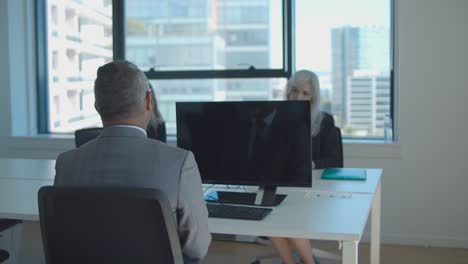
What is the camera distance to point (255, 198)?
2.33 m

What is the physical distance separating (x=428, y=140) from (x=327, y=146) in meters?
0.98

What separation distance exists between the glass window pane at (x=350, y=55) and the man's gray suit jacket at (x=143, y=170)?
108 inches

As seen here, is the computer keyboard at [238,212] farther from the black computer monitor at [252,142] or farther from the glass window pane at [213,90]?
the glass window pane at [213,90]

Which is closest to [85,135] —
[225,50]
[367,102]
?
[225,50]

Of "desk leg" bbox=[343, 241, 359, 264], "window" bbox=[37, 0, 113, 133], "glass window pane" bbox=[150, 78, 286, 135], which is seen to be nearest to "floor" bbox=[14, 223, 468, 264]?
"glass window pane" bbox=[150, 78, 286, 135]

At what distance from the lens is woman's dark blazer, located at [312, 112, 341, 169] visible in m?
3.15

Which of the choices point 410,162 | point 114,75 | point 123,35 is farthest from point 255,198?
point 123,35

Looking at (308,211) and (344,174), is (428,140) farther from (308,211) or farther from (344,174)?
(308,211)

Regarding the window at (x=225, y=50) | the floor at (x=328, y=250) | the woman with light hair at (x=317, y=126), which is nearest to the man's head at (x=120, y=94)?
the woman with light hair at (x=317, y=126)

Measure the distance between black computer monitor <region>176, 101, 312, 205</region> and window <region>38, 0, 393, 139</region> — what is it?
1925 mm

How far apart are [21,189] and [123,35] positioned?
229 centimetres

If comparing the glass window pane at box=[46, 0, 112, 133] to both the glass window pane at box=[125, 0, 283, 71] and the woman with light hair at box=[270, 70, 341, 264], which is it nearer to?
the glass window pane at box=[125, 0, 283, 71]

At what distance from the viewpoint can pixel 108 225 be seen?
57.6 inches

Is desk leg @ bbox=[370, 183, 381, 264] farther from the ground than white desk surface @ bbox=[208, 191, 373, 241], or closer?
closer
